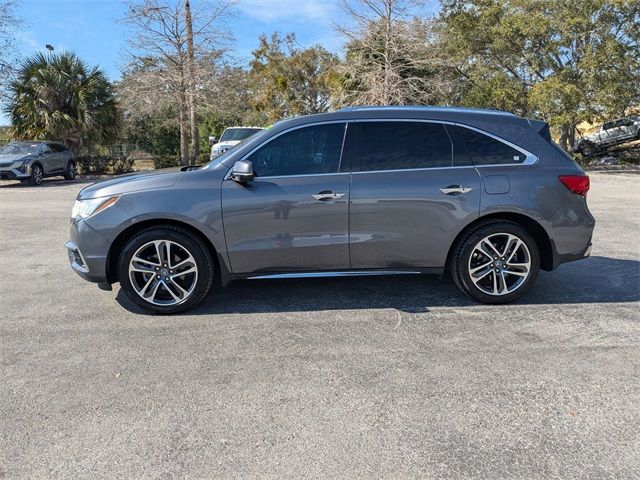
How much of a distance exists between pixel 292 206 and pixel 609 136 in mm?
25722

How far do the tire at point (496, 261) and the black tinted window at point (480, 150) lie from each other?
58 cm

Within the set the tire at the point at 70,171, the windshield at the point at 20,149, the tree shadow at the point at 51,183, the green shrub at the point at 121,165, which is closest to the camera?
the tree shadow at the point at 51,183

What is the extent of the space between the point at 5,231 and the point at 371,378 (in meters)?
7.95

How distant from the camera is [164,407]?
3004 millimetres

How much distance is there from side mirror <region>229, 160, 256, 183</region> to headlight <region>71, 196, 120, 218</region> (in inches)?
40.8

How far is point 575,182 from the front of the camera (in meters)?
4.54

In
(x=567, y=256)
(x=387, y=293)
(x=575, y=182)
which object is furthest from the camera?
(x=387, y=293)

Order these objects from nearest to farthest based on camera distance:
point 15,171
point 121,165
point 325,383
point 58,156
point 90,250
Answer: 1. point 325,383
2. point 90,250
3. point 15,171
4. point 58,156
5. point 121,165

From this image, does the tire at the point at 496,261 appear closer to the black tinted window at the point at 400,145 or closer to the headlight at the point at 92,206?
the black tinted window at the point at 400,145

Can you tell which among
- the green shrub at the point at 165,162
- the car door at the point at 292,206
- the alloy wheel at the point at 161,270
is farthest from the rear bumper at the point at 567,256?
the green shrub at the point at 165,162

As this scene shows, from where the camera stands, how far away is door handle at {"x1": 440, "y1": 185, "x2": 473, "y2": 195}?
4.46 meters

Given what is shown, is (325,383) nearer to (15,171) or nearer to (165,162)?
(15,171)

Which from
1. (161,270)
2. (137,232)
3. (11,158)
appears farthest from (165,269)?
(11,158)

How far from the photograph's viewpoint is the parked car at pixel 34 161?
54.7 ft
